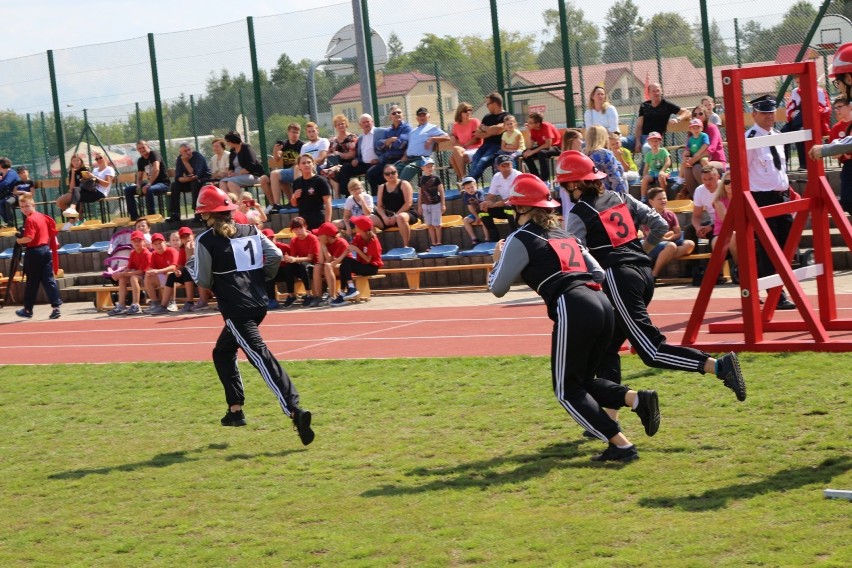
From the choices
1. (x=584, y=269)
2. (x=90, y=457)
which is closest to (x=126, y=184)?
(x=90, y=457)

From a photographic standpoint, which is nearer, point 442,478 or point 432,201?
point 442,478

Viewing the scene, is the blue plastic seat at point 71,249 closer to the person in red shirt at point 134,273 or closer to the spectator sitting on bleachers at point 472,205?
the person in red shirt at point 134,273

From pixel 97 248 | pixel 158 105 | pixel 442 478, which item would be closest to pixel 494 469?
pixel 442 478

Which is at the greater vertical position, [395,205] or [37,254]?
[395,205]

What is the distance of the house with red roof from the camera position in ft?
72.5

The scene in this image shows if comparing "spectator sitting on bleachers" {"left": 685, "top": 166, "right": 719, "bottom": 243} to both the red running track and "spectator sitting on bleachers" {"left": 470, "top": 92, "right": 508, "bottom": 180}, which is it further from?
"spectator sitting on bleachers" {"left": 470, "top": 92, "right": 508, "bottom": 180}

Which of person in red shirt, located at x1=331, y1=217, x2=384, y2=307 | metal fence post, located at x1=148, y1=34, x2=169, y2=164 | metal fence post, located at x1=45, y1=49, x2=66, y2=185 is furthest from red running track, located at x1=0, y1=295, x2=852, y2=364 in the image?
metal fence post, located at x1=45, y1=49, x2=66, y2=185

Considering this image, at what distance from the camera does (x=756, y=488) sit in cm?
664

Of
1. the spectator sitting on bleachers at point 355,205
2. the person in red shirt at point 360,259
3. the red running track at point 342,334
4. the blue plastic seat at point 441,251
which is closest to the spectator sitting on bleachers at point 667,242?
the red running track at point 342,334

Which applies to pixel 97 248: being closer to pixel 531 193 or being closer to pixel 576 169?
pixel 576 169

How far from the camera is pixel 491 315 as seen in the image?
14.9m

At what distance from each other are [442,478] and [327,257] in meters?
10.9

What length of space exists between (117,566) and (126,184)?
2010 cm

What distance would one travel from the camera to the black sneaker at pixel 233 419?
Answer: 31.9 feet
